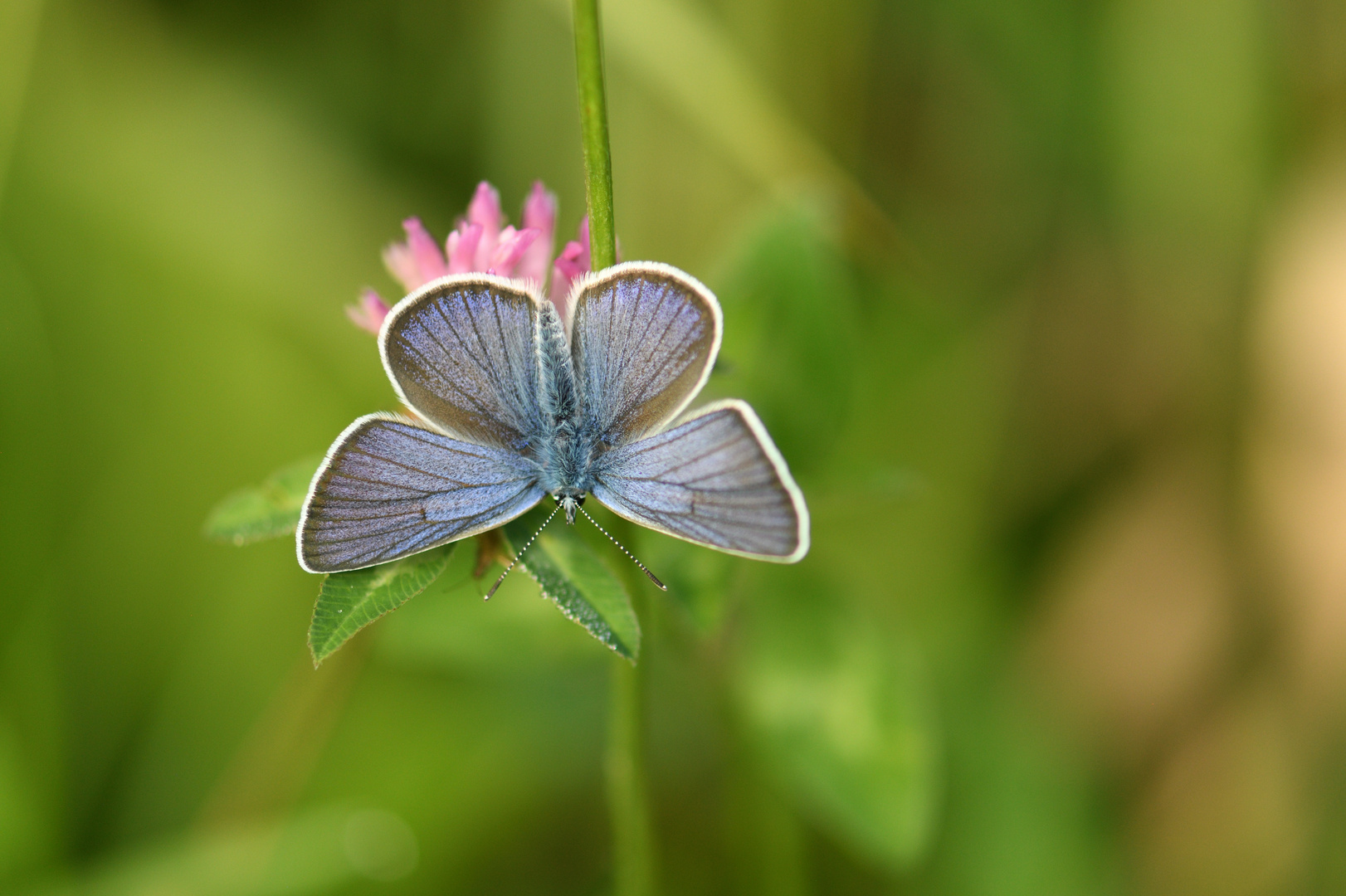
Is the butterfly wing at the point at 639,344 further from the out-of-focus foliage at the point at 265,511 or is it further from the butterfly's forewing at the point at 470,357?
the out-of-focus foliage at the point at 265,511

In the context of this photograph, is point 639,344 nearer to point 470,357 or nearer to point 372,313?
point 470,357

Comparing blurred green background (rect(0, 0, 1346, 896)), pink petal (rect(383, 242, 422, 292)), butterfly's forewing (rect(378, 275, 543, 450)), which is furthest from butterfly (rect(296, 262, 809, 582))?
blurred green background (rect(0, 0, 1346, 896))

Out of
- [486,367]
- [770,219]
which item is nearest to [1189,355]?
[770,219]

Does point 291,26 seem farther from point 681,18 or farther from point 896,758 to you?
point 896,758

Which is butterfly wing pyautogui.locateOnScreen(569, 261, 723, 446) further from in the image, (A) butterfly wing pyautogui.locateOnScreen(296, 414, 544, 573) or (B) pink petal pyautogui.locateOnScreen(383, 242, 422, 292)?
(B) pink petal pyautogui.locateOnScreen(383, 242, 422, 292)

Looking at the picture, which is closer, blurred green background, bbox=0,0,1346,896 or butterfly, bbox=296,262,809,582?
butterfly, bbox=296,262,809,582

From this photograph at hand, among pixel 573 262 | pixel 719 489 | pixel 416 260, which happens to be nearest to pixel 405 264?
pixel 416 260

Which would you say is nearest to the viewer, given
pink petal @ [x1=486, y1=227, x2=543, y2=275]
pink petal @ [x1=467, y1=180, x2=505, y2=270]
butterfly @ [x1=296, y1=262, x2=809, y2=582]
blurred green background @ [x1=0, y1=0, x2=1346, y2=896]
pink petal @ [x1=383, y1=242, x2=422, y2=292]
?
butterfly @ [x1=296, y1=262, x2=809, y2=582]
